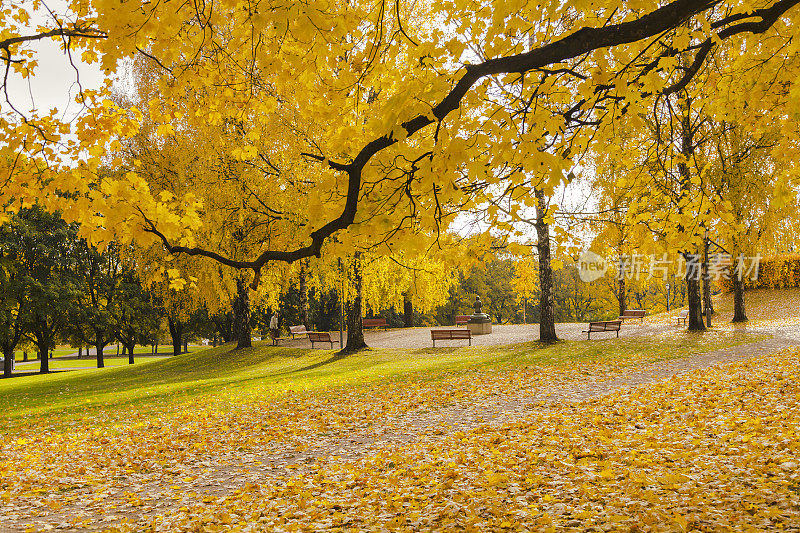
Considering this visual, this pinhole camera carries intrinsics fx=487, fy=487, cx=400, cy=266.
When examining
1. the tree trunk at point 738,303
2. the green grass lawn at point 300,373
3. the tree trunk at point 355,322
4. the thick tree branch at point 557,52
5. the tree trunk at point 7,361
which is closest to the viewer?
the thick tree branch at point 557,52

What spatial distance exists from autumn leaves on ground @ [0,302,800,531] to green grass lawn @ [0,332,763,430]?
186 mm

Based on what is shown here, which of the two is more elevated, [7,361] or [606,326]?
[606,326]

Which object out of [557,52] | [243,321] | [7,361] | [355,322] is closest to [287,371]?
[355,322]

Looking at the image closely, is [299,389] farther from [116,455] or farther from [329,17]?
[329,17]

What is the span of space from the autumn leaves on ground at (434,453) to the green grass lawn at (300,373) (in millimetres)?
186

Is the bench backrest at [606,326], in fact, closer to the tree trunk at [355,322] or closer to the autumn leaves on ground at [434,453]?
the autumn leaves on ground at [434,453]

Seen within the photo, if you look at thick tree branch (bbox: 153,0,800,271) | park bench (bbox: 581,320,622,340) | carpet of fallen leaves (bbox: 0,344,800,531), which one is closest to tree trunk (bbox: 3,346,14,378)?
carpet of fallen leaves (bbox: 0,344,800,531)

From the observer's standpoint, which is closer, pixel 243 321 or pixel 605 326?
pixel 605 326

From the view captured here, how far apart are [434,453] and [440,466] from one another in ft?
1.84

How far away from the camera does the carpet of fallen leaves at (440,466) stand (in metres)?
3.79

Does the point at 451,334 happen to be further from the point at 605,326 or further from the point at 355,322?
the point at 605,326

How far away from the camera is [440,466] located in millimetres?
5230

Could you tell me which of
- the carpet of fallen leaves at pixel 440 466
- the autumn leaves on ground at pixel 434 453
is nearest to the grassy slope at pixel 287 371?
the autumn leaves on ground at pixel 434 453

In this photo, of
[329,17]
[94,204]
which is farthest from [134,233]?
[329,17]
